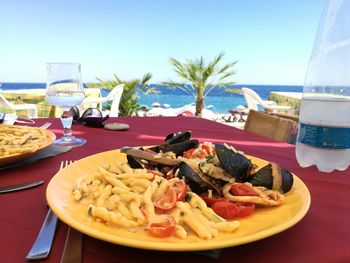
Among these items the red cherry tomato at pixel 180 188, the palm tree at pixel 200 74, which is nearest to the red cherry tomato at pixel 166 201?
the red cherry tomato at pixel 180 188

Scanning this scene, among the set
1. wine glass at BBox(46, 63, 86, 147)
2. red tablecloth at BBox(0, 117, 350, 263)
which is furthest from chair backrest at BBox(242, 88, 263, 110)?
wine glass at BBox(46, 63, 86, 147)

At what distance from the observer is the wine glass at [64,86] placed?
41.7 inches

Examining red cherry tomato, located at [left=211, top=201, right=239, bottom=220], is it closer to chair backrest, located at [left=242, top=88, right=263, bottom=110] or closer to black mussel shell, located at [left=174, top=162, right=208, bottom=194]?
black mussel shell, located at [left=174, top=162, right=208, bottom=194]

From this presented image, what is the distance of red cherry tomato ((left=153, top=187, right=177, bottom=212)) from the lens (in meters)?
0.47

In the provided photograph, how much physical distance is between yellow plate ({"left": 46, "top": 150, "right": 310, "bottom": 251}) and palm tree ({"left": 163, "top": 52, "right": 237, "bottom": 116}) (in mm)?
6767

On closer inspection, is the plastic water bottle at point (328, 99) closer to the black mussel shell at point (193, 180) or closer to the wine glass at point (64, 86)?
the black mussel shell at point (193, 180)

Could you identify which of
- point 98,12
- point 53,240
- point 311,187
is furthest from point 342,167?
point 98,12

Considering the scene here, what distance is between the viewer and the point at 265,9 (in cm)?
2773

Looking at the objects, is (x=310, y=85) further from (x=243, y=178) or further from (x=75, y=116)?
(x=75, y=116)

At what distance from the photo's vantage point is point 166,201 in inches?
18.8

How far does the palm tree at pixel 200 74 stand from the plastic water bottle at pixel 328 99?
6192mm

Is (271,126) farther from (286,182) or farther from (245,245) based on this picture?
(245,245)

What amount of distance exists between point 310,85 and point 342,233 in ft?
2.25

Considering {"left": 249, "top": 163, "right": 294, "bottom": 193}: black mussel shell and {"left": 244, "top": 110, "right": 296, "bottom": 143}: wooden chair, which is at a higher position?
{"left": 249, "top": 163, "right": 294, "bottom": 193}: black mussel shell
